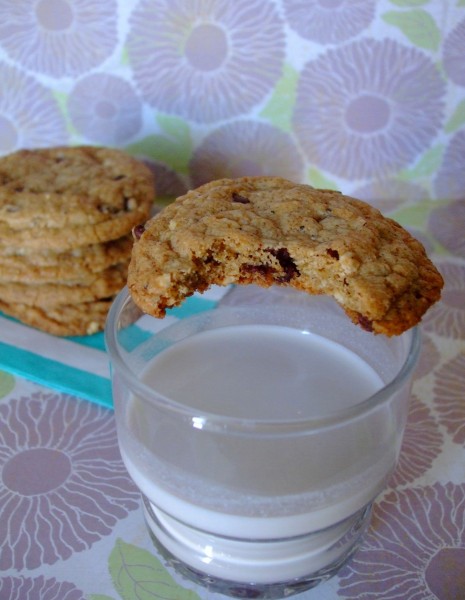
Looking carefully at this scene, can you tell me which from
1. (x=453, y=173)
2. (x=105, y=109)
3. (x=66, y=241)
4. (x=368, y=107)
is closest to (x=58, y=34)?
(x=105, y=109)

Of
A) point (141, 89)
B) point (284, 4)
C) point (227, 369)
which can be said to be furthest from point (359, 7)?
point (227, 369)

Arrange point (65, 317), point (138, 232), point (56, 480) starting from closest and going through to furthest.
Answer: point (138, 232), point (56, 480), point (65, 317)

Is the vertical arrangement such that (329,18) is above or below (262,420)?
above

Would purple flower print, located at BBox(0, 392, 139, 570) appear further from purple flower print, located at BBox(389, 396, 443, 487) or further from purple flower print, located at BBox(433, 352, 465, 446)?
purple flower print, located at BBox(433, 352, 465, 446)

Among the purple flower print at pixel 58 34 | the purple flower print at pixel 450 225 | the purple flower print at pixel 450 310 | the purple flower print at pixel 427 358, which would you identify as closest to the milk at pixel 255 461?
the purple flower print at pixel 427 358

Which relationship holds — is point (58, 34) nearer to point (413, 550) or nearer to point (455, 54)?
point (455, 54)

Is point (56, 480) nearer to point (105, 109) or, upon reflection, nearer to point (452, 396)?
point (452, 396)

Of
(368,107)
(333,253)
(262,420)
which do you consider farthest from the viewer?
(368,107)

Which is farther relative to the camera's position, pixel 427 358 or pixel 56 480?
pixel 427 358

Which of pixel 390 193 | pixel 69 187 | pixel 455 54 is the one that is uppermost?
pixel 455 54
